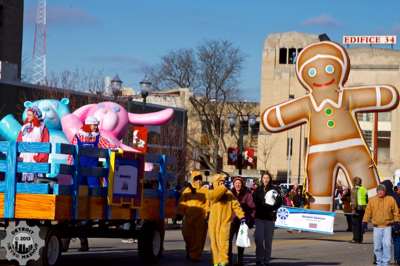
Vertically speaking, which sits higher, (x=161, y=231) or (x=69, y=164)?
(x=69, y=164)

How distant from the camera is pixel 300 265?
63.2 feet

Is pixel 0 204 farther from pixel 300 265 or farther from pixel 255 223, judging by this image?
pixel 300 265

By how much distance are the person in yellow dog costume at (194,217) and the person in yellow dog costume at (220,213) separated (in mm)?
1896

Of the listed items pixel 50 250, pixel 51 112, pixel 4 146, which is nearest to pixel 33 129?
pixel 4 146

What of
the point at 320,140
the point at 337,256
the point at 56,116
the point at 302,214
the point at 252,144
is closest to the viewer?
the point at 56,116

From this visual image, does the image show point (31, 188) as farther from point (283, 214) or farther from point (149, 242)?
point (283, 214)

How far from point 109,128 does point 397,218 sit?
6.03 metres

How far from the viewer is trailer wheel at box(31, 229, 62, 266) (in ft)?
48.4

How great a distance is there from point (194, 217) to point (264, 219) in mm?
1577

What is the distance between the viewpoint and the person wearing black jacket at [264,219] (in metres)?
18.4

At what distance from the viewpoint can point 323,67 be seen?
3275 cm

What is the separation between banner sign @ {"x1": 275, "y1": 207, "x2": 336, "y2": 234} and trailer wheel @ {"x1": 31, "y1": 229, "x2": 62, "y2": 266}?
46.4 ft

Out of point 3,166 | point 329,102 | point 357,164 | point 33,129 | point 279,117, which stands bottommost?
point 3,166

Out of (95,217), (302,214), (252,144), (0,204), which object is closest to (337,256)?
(302,214)
